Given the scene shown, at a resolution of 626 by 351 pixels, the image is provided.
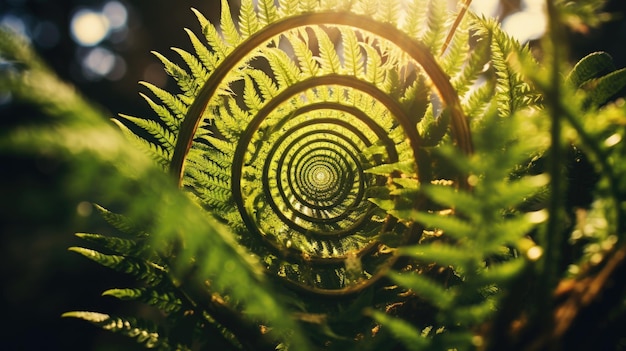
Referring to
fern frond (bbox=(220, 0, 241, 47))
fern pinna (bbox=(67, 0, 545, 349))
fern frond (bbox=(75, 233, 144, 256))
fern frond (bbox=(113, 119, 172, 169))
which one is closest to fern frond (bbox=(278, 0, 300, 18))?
fern pinna (bbox=(67, 0, 545, 349))

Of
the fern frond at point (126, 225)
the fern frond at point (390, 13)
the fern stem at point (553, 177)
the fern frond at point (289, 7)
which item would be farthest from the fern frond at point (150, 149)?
the fern stem at point (553, 177)

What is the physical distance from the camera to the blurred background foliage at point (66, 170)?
3.36 ft

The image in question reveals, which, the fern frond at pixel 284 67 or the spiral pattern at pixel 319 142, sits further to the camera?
the fern frond at pixel 284 67

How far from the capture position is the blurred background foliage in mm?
1024

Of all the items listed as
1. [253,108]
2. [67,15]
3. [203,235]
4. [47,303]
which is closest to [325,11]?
[253,108]

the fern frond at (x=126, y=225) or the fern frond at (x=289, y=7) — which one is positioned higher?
the fern frond at (x=289, y=7)

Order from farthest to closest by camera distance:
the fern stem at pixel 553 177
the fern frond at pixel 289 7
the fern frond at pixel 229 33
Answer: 1. the fern frond at pixel 229 33
2. the fern frond at pixel 289 7
3. the fern stem at pixel 553 177

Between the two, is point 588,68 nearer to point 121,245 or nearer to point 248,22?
point 248,22

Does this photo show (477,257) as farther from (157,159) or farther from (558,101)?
(157,159)

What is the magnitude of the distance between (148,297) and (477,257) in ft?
1.54

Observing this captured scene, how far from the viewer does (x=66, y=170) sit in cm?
28

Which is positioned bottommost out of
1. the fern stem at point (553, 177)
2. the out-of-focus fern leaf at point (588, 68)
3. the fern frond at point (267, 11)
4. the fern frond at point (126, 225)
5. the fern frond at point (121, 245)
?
the fern frond at point (121, 245)

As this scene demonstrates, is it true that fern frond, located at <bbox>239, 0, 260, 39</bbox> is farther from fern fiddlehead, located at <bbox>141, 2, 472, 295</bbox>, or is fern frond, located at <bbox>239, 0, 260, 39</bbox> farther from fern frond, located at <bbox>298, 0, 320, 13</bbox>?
fern frond, located at <bbox>298, 0, 320, 13</bbox>

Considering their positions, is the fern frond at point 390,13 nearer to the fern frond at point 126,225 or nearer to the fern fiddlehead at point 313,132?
the fern fiddlehead at point 313,132
